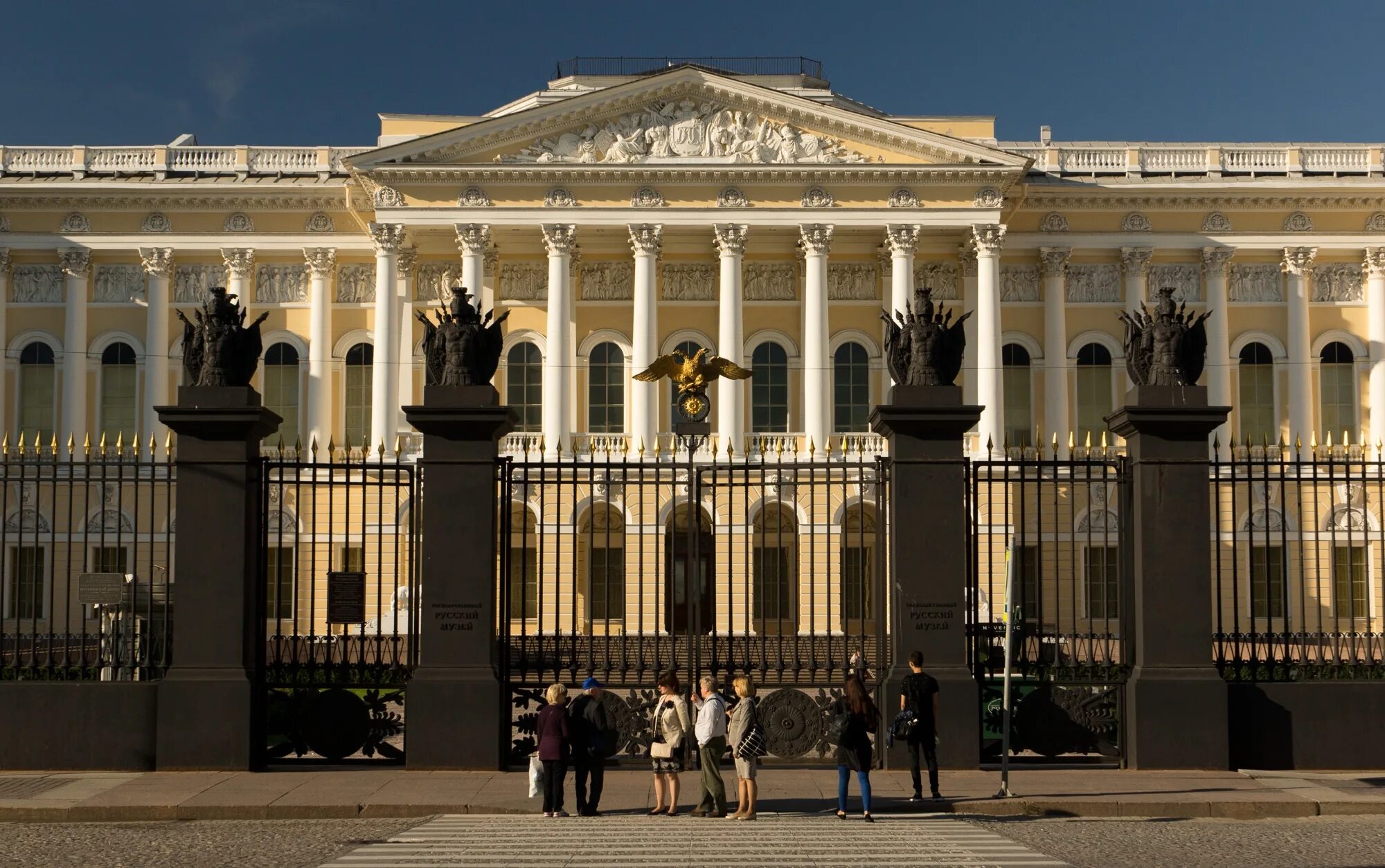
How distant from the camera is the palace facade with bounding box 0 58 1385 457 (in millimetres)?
44719

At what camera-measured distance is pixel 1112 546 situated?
40938mm

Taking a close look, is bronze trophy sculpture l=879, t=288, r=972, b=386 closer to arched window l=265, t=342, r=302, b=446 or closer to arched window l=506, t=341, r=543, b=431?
arched window l=506, t=341, r=543, b=431

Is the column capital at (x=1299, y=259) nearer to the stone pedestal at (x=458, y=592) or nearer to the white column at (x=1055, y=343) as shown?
the white column at (x=1055, y=343)

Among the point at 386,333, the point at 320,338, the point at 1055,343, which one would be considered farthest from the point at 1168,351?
the point at 320,338

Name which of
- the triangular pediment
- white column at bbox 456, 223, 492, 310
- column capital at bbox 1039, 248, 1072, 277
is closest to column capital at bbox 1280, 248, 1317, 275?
column capital at bbox 1039, 248, 1072, 277

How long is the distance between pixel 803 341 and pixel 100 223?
19426 millimetres

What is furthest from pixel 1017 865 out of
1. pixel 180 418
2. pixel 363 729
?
pixel 180 418

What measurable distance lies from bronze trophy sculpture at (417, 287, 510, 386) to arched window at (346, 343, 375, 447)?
101 ft

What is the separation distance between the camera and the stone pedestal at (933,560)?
16375 millimetres

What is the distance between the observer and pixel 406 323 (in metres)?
46.6

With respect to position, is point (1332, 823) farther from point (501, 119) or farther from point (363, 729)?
point (501, 119)

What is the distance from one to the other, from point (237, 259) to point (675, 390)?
12628 mm

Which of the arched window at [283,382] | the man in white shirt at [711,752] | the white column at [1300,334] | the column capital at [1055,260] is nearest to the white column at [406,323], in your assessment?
the arched window at [283,382]

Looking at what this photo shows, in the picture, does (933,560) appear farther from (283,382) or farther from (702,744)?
(283,382)
